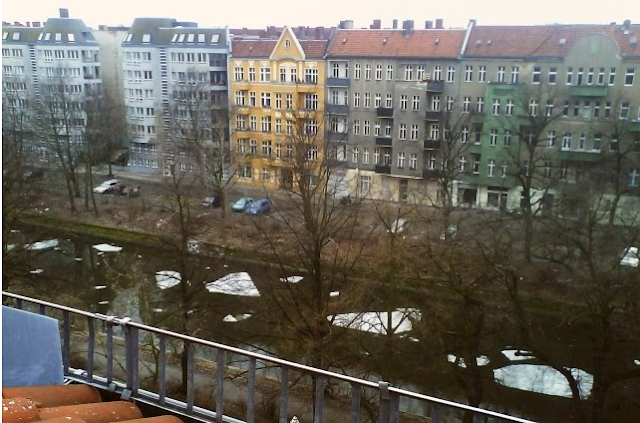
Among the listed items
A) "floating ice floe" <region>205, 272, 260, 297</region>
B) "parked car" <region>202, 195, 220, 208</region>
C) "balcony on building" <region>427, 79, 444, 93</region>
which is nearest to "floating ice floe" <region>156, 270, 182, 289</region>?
"floating ice floe" <region>205, 272, 260, 297</region>

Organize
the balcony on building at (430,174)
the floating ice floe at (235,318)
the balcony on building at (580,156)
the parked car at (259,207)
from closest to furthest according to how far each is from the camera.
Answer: the floating ice floe at (235,318)
the balcony on building at (580,156)
the parked car at (259,207)
the balcony on building at (430,174)

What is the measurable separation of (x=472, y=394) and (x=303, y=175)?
292 centimetres

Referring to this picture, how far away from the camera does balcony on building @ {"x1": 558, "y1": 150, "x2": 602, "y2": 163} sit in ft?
28.2

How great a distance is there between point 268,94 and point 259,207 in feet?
7.95

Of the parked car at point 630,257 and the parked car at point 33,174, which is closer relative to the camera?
the parked car at point 630,257

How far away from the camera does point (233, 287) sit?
8.15 m

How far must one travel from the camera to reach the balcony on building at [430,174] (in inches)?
385

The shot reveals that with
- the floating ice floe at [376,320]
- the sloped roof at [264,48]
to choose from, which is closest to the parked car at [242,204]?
the sloped roof at [264,48]

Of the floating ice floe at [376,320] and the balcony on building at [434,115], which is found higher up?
the balcony on building at [434,115]

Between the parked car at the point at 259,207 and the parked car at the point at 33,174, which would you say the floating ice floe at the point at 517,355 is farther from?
the parked car at the point at 33,174

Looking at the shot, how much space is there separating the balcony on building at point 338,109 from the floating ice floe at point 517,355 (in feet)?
16.3

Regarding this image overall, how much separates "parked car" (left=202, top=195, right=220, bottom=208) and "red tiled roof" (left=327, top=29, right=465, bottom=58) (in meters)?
3.23

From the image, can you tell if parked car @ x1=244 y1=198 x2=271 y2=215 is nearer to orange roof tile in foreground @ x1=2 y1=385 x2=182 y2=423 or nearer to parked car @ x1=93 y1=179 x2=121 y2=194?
parked car @ x1=93 y1=179 x2=121 y2=194

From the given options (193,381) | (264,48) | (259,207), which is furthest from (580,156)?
(193,381)
